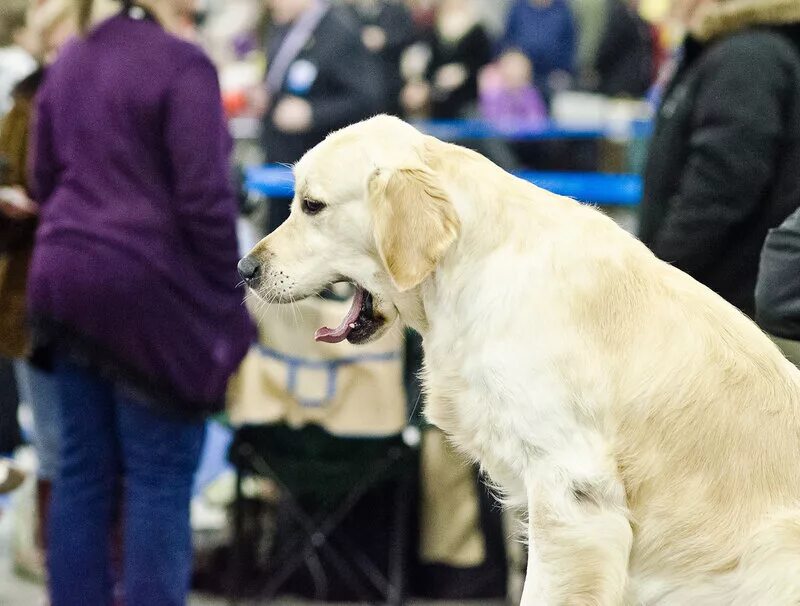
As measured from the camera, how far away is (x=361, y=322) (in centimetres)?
256

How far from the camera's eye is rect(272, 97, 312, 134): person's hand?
641cm

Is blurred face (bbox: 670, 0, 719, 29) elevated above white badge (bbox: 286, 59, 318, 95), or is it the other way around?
blurred face (bbox: 670, 0, 719, 29)

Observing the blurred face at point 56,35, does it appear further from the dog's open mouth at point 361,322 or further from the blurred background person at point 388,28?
the blurred background person at point 388,28

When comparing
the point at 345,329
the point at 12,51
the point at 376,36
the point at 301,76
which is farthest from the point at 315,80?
the point at 345,329

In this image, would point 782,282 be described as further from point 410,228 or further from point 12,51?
point 12,51

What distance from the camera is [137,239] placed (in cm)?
316

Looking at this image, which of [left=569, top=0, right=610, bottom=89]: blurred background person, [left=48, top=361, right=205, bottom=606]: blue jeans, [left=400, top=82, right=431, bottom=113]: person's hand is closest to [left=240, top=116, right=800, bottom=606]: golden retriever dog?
[left=48, top=361, right=205, bottom=606]: blue jeans

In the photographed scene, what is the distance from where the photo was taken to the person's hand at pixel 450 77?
9947 millimetres

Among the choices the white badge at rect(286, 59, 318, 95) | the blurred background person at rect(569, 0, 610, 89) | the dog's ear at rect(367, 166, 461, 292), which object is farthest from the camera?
the blurred background person at rect(569, 0, 610, 89)

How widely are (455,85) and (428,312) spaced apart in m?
7.69

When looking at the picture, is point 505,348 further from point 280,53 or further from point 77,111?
point 280,53

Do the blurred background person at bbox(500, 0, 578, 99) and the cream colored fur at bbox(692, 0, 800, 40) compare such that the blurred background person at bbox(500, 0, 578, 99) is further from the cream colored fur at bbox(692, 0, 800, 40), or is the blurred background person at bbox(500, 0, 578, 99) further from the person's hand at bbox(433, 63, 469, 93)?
the cream colored fur at bbox(692, 0, 800, 40)

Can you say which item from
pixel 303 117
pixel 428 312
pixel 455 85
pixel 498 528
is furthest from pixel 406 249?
pixel 455 85

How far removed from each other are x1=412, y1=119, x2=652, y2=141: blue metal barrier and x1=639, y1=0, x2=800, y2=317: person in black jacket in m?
4.89
